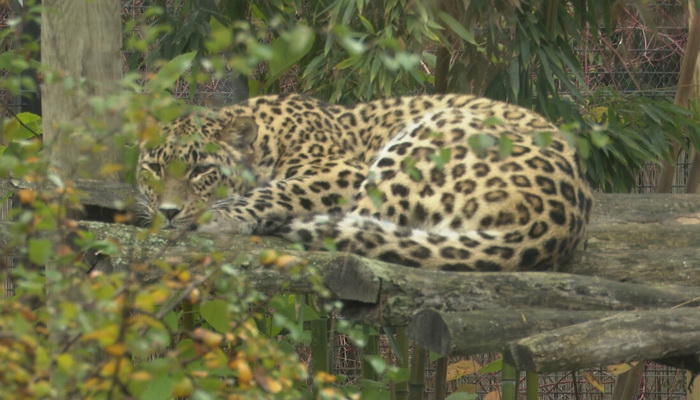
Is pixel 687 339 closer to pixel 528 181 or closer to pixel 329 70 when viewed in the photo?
pixel 528 181

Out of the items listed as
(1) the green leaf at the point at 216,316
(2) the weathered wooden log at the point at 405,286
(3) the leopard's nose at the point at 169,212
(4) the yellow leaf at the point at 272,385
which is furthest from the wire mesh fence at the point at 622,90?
(4) the yellow leaf at the point at 272,385

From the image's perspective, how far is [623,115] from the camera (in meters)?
6.10

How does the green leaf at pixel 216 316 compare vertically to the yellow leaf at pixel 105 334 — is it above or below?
below

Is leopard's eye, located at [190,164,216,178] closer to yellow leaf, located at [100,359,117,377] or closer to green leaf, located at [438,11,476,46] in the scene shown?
green leaf, located at [438,11,476,46]

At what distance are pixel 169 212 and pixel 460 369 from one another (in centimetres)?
372

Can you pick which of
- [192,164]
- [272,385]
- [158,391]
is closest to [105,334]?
[272,385]

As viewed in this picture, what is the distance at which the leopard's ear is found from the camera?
4562mm

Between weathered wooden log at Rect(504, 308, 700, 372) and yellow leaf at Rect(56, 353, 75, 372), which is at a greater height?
yellow leaf at Rect(56, 353, 75, 372)

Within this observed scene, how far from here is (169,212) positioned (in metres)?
4.09

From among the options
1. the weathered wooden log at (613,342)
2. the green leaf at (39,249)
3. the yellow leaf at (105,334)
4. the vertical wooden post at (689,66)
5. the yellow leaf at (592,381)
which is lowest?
the yellow leaf at (592,381)

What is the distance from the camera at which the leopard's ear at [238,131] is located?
180 inches

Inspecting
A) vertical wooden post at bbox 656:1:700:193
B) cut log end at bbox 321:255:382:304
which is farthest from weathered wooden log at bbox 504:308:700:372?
vertical wooden post at bbox 656:1:700:193

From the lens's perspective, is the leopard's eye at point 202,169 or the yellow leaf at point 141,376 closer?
the yellow leaf at point 141,376

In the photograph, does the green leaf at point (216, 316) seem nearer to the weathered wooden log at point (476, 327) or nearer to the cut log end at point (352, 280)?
the cut log end at point (352, 280)
